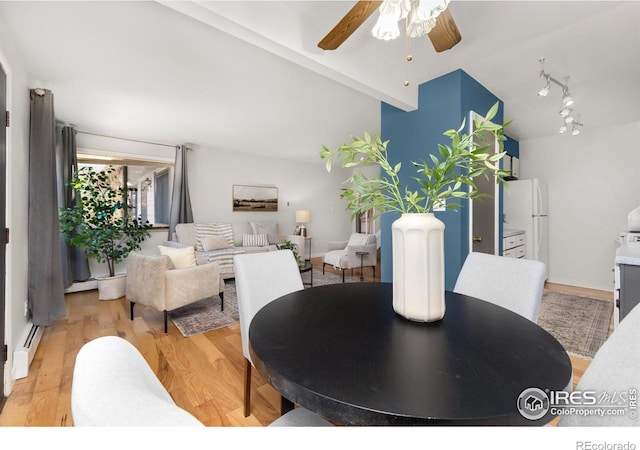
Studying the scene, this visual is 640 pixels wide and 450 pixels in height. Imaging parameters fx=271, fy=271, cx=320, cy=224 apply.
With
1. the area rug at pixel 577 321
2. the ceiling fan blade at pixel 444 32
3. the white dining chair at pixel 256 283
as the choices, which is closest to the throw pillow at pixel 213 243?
the white dining chair at pixel 256 283

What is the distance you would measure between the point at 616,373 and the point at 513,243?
3.59 metres

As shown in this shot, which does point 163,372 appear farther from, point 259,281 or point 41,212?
point 41,212

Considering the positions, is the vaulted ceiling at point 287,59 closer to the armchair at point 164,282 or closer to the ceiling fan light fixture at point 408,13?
the ceiling fan light fixture at point 408,13

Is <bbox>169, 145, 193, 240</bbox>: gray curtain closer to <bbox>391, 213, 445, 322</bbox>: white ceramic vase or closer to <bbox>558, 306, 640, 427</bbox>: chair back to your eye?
<bbox>391, 213, 445, 322</bbox>: white ceramic vase

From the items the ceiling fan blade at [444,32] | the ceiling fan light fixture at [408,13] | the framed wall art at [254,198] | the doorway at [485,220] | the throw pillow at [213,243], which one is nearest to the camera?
the ceiling fan light fixture at [408,13]

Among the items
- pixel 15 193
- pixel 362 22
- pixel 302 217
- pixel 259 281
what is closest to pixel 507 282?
pixel 259 281

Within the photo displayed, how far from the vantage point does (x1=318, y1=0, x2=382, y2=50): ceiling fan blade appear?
1.27 meters

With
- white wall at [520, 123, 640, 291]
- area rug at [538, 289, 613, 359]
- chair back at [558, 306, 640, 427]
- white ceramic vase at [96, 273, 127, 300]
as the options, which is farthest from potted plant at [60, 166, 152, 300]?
white wall at [520, 123, 640, 291]

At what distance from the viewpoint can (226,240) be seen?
16.1ft

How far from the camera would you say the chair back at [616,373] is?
54cm

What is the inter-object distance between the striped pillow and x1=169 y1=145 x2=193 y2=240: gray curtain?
0.91 ft

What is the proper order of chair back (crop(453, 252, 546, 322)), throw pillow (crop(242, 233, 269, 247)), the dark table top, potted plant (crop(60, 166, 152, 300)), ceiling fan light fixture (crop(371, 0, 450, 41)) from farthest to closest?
throw pillow (crop(242, 233, 269, 247)) < potted plant (crop(60, 166, 152, 300)) < chair back (crop(453, 252, 546, 322)) < ceiling fan light fixture (crop(371, 0, 450, 41)) < the dark table top

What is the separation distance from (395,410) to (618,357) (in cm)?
53

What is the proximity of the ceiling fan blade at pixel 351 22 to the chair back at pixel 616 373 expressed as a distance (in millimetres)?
1460
